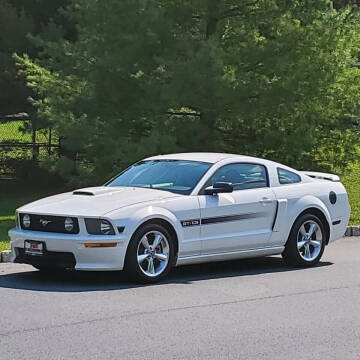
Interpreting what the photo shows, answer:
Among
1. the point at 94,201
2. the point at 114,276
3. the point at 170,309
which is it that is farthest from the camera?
the point at 114,276

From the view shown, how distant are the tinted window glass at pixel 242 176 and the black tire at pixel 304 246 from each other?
2.34 feet

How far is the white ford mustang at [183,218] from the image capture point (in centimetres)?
903

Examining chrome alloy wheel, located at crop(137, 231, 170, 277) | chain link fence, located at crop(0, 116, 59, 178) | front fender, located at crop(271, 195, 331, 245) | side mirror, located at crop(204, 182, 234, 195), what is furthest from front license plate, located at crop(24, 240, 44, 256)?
chain link fence, located at crop(0, 116, 59, 178)

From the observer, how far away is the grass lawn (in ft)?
54.8

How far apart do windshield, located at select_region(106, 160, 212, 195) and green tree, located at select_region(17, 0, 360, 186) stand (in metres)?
6.71

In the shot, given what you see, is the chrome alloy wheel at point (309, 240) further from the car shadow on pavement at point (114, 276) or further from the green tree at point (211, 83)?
the green tree at point (211, 83)

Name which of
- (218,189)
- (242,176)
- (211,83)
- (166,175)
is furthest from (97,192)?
(211,83)

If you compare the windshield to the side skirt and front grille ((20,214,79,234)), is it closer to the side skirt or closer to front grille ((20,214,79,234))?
the side skirt

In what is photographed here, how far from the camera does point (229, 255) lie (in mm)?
10070

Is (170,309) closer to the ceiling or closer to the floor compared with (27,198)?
closer to the ceiling

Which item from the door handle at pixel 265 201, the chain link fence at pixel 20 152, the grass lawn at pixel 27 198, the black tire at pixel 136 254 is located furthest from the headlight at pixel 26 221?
the chain link fence at pixel 20 152

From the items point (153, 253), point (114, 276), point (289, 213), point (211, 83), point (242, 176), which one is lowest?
point (114, 276)

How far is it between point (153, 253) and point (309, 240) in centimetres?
250

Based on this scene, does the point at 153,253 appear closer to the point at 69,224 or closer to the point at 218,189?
the point at 69,224
